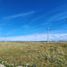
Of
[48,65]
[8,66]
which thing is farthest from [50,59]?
[8,66]

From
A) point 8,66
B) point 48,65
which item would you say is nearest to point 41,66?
point 48,65

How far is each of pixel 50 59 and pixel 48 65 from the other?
137 inches

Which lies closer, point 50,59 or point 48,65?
point 48,65

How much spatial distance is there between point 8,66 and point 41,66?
13.9 ft

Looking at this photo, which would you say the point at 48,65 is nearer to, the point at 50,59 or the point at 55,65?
the point at 55,65

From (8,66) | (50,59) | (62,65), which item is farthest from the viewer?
(50,59)

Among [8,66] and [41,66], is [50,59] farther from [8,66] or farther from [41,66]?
[8,66]

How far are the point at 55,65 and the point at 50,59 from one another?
3792 mm

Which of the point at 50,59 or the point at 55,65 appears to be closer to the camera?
the point at 55,65

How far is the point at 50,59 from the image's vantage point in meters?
25.2

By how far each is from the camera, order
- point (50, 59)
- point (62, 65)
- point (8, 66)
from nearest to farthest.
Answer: point (8, 66) → point (62, 65) → point (50, 59)

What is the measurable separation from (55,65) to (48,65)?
0.85m

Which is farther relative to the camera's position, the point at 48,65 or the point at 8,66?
the point at 48,65

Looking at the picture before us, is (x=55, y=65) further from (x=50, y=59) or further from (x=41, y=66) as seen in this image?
(x=50, y=59)
